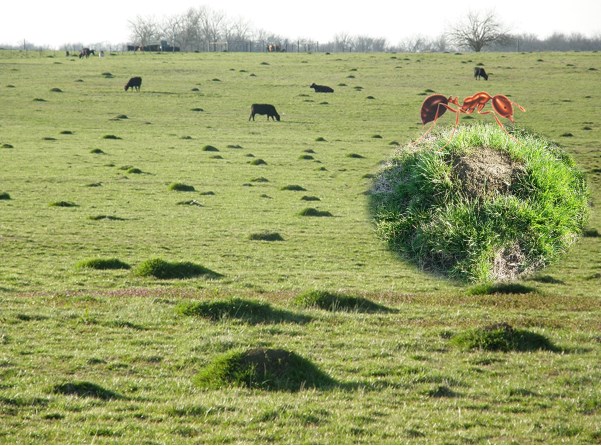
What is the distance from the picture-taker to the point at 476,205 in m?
8.11

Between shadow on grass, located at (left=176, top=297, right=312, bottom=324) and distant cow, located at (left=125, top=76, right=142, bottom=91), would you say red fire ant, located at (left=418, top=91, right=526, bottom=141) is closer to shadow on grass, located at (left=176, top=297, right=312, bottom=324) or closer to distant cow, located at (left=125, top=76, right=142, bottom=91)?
shadow on grass, located at (left=176, top=297, right=312, bottom=324)

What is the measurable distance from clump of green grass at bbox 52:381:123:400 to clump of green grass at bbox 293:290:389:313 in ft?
17.9

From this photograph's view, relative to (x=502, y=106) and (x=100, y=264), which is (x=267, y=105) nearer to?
(x=100, y=264)

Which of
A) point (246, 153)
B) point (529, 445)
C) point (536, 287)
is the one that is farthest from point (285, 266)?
point (246, 153)

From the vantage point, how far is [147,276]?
17844 mm

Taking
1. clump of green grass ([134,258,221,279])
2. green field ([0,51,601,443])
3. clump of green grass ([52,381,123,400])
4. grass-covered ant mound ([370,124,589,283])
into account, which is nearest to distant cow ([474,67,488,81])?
green field ([0,51,601,443])

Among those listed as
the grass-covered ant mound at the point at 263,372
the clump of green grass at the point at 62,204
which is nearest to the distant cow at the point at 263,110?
the clump of green grass at the point at 62,204

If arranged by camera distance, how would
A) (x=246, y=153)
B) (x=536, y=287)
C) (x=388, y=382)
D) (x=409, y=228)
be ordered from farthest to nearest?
1. (x=246, y=153)
2. (x=536, y=287)
3. (x=388, y=382)
4. (x=409, y=228)

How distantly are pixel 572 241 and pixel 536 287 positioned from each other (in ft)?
29.7

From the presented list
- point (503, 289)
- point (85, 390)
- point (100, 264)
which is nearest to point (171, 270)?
point (100, 264)

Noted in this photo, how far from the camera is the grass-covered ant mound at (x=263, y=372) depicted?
34.1 ft

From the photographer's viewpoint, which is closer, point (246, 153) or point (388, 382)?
point (388, 382)

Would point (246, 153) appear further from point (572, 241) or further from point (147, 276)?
point (572, 241)

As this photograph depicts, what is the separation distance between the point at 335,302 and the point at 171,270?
14.1 ft
